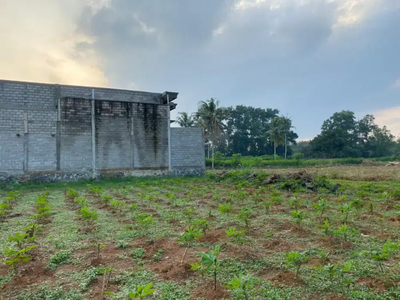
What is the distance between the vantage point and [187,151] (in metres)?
18.3

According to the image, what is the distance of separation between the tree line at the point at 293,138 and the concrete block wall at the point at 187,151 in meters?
27.8

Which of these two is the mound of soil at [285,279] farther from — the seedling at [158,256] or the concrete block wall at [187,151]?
the concrete block wall at [187,151]

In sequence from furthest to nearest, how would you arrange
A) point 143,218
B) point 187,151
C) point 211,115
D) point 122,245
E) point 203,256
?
point 211,115 < point 187,151 < point 143,218 < point 122,245 < point 203,256

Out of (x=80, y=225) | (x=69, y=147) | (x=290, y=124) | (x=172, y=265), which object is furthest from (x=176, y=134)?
(x=290, y=124)

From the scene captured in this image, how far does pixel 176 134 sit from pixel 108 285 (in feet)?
50.5

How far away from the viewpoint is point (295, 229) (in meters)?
4.82

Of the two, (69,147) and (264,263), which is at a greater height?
(69,147)

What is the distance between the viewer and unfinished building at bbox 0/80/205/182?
13945 mm

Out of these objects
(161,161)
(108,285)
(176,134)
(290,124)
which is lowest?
(108,285)

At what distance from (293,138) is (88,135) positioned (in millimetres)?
48553

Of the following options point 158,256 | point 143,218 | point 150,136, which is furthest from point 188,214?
point 150,136

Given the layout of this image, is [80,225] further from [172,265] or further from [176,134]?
[176,134]

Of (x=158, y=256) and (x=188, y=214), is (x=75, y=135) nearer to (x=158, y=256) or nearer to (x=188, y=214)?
(x=188, y=214)

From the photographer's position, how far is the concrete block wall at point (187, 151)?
A: 17906 mm
